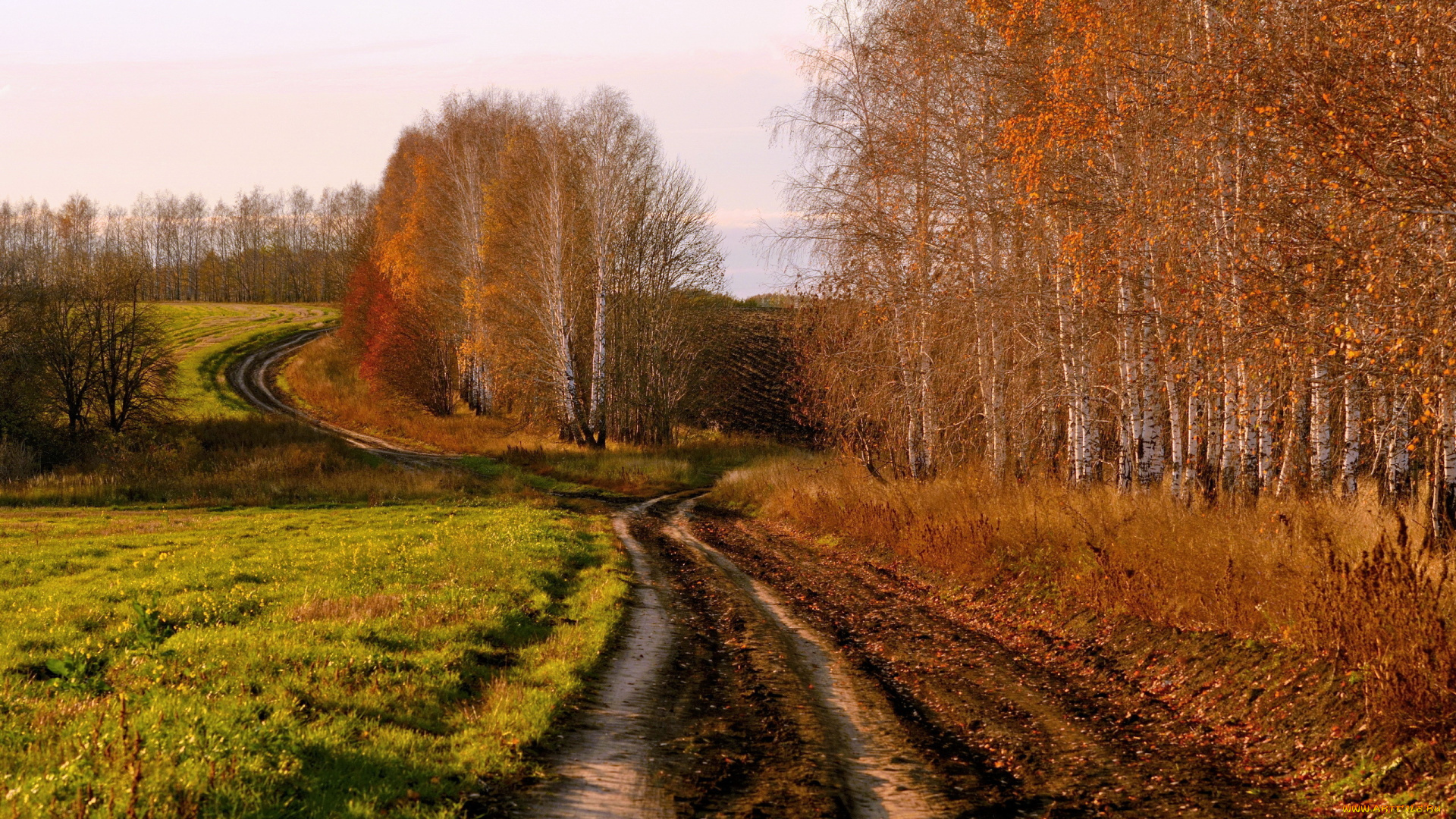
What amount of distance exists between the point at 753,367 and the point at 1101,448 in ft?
113

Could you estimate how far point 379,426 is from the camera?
5116 centimetres

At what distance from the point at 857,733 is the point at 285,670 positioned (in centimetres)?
532

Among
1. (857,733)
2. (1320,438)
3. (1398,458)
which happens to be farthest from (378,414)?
(1398,458)

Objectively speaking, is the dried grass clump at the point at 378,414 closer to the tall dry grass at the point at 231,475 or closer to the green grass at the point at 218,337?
the green grass at the point at 218,337

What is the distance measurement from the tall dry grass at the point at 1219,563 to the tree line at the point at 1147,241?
1253 millimetres

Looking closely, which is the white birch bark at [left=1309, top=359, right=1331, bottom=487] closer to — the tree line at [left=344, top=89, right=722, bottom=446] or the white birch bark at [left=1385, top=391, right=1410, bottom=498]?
the white birch bark at [left=1385, top=391, right=1410, bottom=498]

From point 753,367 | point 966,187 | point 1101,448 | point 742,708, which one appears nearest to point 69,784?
point 742,708

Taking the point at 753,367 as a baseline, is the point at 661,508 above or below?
below

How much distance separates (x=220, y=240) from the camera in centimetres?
13525

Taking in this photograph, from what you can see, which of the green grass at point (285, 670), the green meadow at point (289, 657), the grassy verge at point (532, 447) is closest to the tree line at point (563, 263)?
the grassy verge at point (532, 447)

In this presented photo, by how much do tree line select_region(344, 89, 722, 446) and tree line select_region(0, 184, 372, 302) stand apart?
225ft

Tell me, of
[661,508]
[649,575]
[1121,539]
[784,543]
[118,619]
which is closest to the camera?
[118,619]

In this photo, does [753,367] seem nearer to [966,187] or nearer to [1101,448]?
[1101,448]

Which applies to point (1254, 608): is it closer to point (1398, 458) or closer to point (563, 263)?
point (1398, 458)
